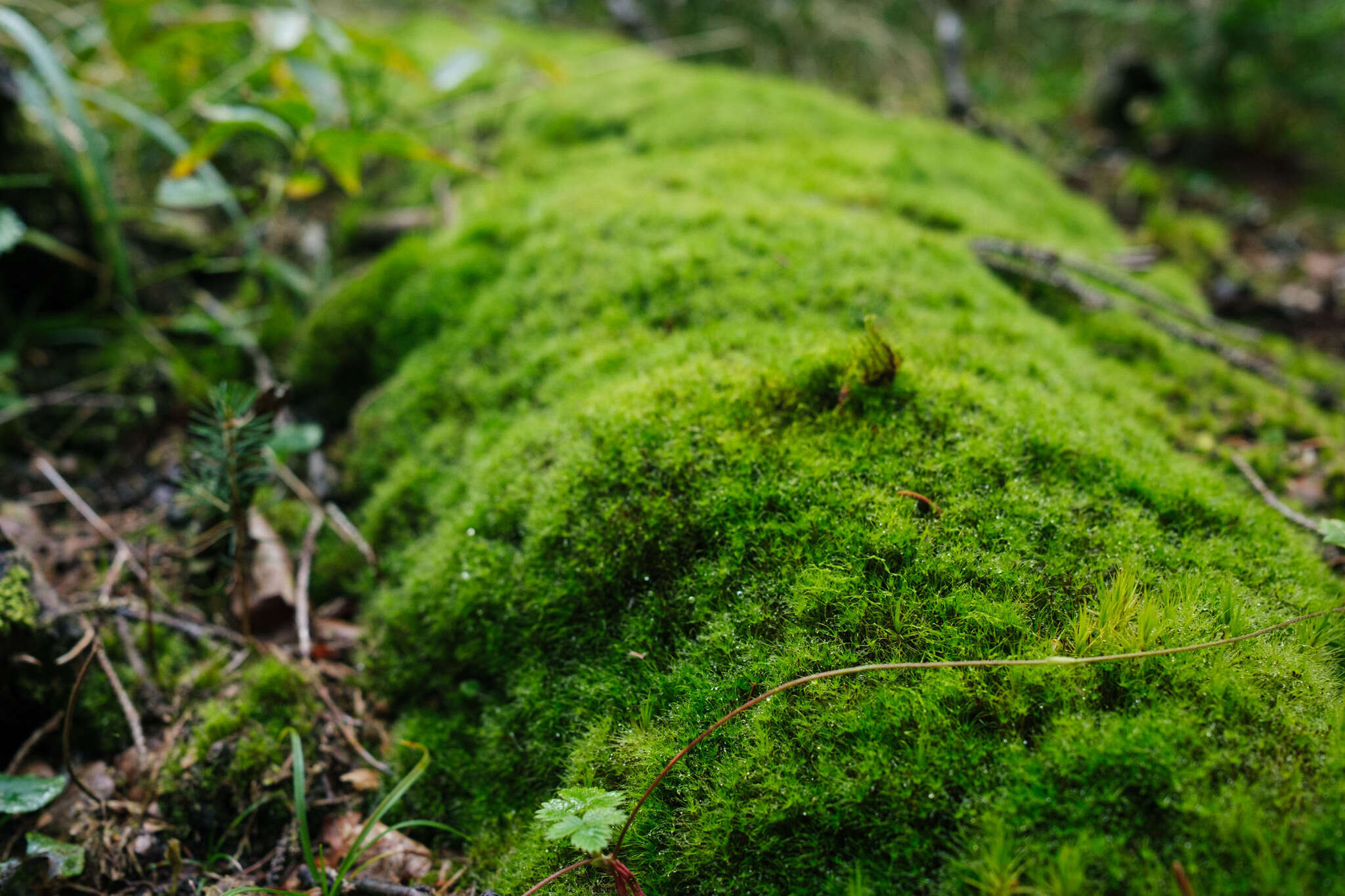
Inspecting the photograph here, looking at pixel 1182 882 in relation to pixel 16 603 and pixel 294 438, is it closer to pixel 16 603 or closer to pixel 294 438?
pixel 294 438

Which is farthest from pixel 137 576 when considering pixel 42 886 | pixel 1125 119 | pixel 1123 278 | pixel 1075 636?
pixel 1125 119

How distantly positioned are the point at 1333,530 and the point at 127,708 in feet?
14.3

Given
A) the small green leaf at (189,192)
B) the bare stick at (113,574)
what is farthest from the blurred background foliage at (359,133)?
the bare stick at (113,574)

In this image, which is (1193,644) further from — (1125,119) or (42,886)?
(1125,119)

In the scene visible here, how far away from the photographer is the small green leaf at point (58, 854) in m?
2.24

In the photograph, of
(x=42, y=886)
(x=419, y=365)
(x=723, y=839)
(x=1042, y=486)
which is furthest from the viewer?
(x=419, y=365)

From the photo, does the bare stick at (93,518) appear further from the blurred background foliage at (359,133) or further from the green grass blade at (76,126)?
the green grass blade at (76,126)

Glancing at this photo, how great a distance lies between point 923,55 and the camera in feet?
29.8

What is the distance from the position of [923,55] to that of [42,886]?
10891 millimetres

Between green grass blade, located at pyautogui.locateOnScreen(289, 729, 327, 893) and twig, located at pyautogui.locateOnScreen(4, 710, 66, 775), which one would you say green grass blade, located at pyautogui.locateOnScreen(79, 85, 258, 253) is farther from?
green grass blade, located at pyautogui.locateOnScreen(289, 729, 327, 893)

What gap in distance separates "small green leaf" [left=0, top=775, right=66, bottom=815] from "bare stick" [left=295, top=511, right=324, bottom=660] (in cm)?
86

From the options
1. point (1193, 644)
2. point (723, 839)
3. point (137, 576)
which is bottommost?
point (723, 839)

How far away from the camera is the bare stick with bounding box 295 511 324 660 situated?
3.06 m

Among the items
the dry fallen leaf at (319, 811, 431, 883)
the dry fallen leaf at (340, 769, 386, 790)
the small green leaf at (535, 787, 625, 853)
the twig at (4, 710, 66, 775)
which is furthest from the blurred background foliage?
the small green leaf at (535, 787, 625, 853)
